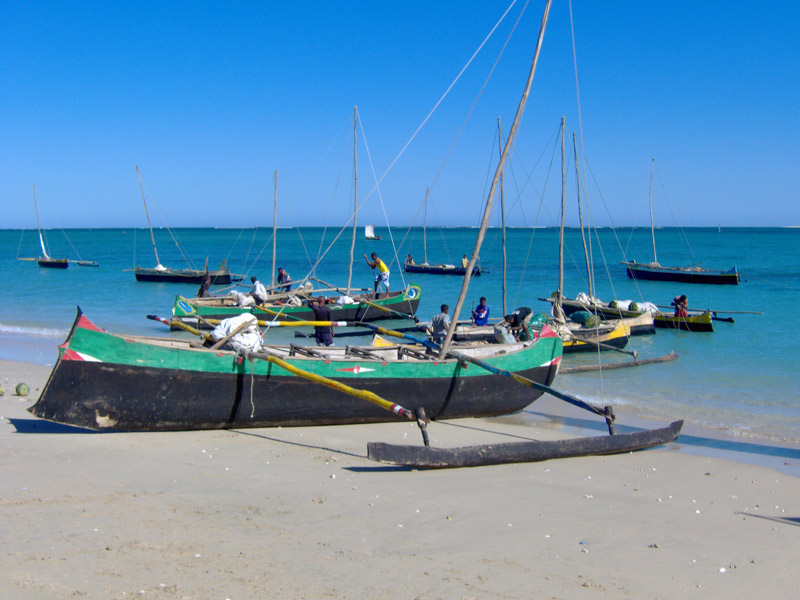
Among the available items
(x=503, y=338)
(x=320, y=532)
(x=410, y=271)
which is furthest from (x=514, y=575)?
(x=410, y=271)

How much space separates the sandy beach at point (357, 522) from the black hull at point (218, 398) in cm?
29

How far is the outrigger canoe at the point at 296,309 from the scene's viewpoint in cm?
2189

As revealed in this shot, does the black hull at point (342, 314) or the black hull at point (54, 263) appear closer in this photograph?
the black hull at point (342, 314)

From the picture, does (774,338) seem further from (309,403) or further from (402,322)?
(309,403)

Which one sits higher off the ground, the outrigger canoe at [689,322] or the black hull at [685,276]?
the black hull at [685,276]

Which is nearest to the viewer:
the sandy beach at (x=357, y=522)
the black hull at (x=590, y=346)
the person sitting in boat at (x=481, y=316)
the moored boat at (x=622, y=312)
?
the sandy beach at (x=357, y=522)

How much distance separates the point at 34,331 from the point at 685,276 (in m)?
39.6

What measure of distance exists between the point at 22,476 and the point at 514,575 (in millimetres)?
5334

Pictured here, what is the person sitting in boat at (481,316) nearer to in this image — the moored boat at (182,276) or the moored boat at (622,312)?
the moored boat at (622,312)

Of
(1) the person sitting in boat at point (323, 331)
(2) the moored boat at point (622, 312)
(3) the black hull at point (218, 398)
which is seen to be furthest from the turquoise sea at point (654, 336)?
(3) the black hull at point (218, 398)

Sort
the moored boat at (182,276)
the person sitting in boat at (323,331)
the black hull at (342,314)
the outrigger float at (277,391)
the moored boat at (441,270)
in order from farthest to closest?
the moored boat at (441,270), the moored boat at (182,276), the black hull at (342,314), the person sitting in boat at (323,331), the outrigger float at (277,391)

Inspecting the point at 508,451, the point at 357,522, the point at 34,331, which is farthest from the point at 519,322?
the point at 34,331

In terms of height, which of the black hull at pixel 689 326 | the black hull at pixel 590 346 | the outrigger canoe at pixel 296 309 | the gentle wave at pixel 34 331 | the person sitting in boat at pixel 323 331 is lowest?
the gentle wave at pixel 34 331

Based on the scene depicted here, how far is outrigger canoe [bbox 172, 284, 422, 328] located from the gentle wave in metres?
3.70
